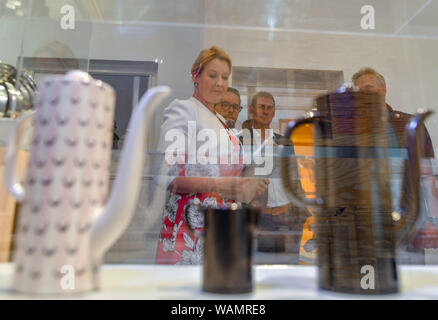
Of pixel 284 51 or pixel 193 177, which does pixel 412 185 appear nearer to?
pixel 193 177

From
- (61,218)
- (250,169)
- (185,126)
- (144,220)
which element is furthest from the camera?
(185,126)

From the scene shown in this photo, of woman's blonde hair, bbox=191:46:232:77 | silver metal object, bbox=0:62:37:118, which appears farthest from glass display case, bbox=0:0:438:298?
woman's blonde hair, bbox=191:46:232:77

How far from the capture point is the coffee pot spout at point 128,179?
0.23 m

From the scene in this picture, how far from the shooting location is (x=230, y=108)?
1.37 m

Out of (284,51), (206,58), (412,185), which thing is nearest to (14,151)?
(412,185)

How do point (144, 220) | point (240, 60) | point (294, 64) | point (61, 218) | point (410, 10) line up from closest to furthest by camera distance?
point (61, 218) < point (144, 220) < point (410, 10) < point (294, 64) < point (240, 60)

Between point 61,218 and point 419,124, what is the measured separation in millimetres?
342

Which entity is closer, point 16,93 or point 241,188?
point 16,93

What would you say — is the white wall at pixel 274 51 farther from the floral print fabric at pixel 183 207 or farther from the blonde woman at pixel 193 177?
the floral print fabric at pixel 183 207

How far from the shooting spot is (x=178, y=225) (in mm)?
828

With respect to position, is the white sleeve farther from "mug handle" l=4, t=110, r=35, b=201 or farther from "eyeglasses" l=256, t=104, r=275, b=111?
"eyeglasses" l=256, t=104, r=275, b=111

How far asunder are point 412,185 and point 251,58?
75.6 inches

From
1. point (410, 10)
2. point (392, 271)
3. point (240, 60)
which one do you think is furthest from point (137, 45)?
point (392, 271)

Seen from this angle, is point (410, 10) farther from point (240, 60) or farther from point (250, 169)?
point (250, 169)
